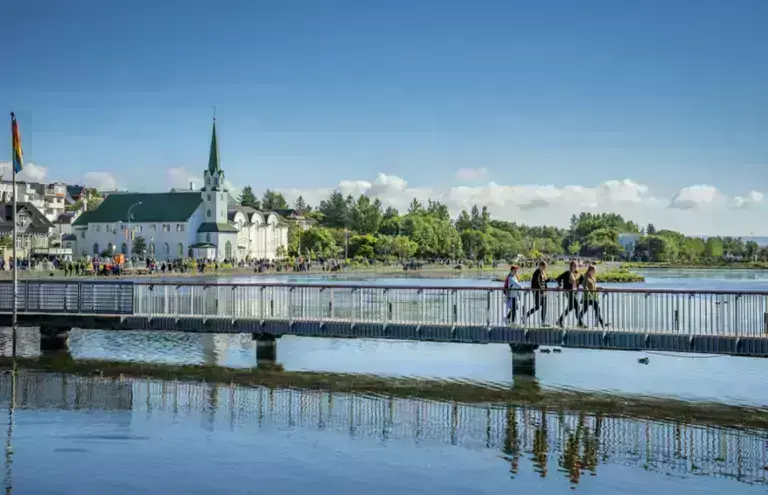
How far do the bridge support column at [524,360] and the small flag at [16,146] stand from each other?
19.0 m

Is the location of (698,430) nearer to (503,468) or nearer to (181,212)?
(503,468)

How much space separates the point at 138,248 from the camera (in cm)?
15275

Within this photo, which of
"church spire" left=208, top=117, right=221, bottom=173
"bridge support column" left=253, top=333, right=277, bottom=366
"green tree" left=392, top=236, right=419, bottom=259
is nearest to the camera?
"bridge support column" left=253, top=333, right=277, bottom=366

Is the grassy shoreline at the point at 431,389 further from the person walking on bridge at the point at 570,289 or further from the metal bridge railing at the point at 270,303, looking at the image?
the person walking on bridge at the point at 570,289

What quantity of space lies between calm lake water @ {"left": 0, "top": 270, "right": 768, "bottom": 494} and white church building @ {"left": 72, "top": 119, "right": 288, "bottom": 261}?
12694 cm

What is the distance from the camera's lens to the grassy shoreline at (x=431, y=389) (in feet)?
71.9

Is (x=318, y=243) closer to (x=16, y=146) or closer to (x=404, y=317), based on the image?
(x=16, y=146)

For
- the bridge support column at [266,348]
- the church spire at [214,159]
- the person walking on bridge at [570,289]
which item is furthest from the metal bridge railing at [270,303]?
the church spire at [214,159]

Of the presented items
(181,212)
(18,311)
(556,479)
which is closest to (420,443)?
(556,479)

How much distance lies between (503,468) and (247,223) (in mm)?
151016

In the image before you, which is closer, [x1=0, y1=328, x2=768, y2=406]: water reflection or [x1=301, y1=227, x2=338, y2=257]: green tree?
[x1=0, y1=328, x2=768, y2=406]: water reflection

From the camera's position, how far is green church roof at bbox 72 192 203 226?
153250mm

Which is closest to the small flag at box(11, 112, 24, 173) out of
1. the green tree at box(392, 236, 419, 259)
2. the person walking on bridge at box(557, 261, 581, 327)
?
the person walking on bridge at box(557, 261, 581, 327)

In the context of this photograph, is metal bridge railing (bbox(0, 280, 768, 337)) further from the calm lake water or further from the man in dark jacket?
the calm lake water
